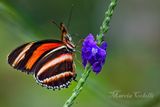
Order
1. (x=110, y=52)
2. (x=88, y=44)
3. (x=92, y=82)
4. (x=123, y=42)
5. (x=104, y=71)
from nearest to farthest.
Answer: (x=88, y=44), (x=92, y=82), (x=104, y=71), (x=110, y=52), (x=123, y=42)

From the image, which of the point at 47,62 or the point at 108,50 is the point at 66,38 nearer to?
the point at 47,62

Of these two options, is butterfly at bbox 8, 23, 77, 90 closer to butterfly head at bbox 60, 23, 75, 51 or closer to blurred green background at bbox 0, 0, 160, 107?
butterfly head at bbox 60, 23, 75, 51

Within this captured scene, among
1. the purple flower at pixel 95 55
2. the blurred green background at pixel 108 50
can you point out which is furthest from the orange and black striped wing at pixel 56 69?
the purple flower at pixel 95 55

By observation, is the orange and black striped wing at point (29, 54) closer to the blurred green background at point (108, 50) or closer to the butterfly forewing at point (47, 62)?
the butterfly forewing at point (47, 62)

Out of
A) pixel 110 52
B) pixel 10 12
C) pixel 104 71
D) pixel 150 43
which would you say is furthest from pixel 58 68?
pixel 150 43

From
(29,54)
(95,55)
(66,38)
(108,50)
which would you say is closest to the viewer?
(95,55)

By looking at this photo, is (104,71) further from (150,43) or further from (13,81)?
(150,43)

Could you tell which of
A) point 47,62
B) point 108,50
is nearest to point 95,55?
Answer: point 47,62
